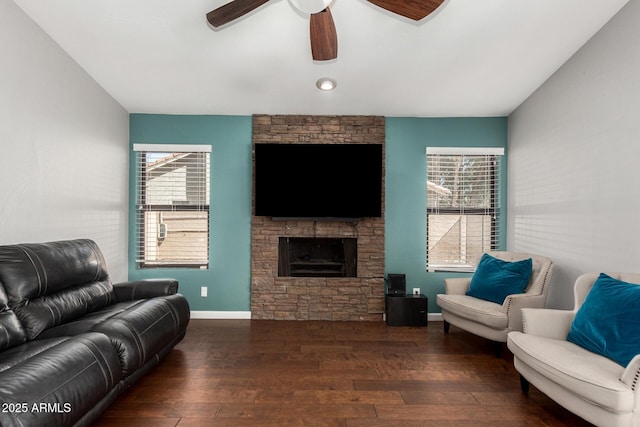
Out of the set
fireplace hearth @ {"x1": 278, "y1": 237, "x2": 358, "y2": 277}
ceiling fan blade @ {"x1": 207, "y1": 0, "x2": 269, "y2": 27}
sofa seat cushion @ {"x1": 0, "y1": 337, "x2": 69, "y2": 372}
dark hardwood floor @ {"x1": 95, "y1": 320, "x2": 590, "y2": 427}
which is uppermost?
ceiling fan blade @ {"x1": 207, "y1": 0, "x2": 269, "y2": 27}

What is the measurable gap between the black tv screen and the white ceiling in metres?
0.53

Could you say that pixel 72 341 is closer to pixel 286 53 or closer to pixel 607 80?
pixel 286 53

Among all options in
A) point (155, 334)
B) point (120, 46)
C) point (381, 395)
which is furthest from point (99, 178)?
point (381, 395)

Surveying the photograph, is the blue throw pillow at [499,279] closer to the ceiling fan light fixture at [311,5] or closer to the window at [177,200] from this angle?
the ceiling fan light fixture at [311,5]

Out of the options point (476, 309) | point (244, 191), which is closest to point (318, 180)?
point (244, 191)

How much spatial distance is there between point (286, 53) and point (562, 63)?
101 inches

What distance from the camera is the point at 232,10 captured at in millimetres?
1943

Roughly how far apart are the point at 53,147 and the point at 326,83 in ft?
8.29

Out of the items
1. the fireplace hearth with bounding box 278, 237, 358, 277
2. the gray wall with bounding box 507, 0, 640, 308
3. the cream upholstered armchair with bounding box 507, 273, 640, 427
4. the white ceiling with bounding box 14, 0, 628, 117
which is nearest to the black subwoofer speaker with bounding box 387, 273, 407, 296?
the fireplace hearth with bounding box 278, 237, 358, 277

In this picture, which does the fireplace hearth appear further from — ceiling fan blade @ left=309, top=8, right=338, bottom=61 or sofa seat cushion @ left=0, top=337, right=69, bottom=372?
sofa seat cushion @ left=0, top=337, right=69, bottom=372

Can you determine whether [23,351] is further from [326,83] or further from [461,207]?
[461,207]

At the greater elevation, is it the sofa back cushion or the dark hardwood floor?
the sofa back cushion

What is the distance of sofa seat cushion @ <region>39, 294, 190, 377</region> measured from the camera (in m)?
2.10

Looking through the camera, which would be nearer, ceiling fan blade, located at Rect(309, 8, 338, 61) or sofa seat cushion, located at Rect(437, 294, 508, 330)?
ceiling fan blade, located at Rect(309, 8, 338, 61)
